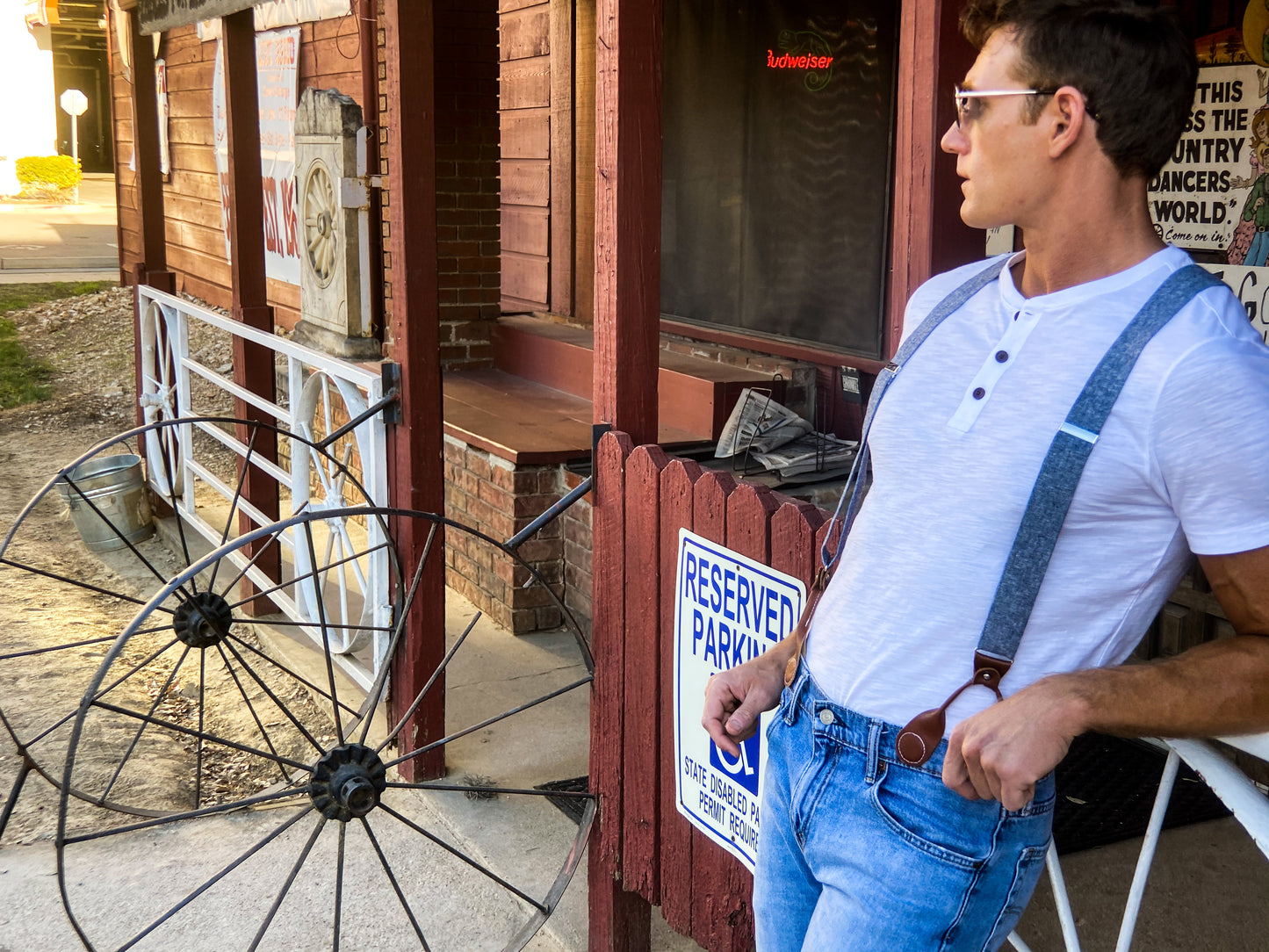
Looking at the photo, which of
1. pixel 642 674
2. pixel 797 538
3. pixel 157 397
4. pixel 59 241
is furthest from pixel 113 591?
pixel 59 241

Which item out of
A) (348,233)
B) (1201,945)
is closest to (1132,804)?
(1201,945)

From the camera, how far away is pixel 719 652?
2480mm

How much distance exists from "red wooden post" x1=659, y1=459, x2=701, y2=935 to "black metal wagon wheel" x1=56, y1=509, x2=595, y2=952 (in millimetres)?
249

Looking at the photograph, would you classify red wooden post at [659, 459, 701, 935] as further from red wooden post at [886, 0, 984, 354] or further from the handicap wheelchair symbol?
red wooden post at [886, 0, 984, 354]

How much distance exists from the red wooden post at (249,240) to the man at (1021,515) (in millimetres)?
4396

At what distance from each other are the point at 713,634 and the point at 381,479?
5.74 feet

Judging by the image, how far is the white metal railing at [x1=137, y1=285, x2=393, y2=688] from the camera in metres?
4.07

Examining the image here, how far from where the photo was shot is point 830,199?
5230 mm

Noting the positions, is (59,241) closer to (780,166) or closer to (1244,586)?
(780,166)

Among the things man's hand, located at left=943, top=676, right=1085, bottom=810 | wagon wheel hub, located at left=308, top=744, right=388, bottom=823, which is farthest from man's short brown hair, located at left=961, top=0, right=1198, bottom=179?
wagon wheel hub, located at left=308, top=744, right=388, bottom=823

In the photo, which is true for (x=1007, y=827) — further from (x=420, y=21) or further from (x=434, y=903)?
(x=420, y=21)

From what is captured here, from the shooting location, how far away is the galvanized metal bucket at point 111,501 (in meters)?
6.49

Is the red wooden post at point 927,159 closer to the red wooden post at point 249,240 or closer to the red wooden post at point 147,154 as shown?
the red wooden post at point 249,240

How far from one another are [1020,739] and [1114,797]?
2594 millimetres
